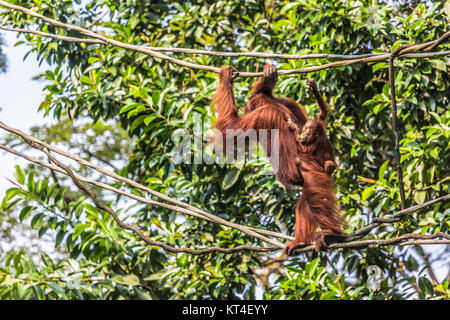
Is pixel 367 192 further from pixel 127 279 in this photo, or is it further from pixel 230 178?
pixel 127 279

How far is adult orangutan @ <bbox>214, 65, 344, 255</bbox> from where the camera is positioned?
4254 millimetres

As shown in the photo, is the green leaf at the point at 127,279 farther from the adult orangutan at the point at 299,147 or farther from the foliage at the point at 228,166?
the adult orangutan at the point at 299,147

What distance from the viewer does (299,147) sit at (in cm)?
451

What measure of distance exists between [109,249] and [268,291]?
168cm

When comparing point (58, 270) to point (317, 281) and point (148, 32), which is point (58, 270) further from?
point (148, 32)

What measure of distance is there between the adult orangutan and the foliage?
818 mm

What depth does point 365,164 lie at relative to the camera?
235 inches

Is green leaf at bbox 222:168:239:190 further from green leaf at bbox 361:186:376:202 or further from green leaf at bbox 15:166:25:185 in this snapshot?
green leaf at bbox 15:166:25:185

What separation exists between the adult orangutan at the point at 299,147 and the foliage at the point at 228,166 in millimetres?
818

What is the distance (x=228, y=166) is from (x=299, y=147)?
1442 millimetres

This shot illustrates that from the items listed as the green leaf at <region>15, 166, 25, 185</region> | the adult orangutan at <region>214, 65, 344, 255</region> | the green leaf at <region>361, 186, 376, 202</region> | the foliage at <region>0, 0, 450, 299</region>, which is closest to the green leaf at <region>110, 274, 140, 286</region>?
the foliage at <region>0, 0, 450, 299</region>

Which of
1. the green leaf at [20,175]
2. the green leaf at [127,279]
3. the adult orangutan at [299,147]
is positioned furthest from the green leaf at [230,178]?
the green leaf at [20,175]

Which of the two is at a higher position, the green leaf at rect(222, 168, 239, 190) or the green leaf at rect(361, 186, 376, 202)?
the green leaf at rect(222, 168, 239, 190)

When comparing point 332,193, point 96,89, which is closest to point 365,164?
point 332,193
